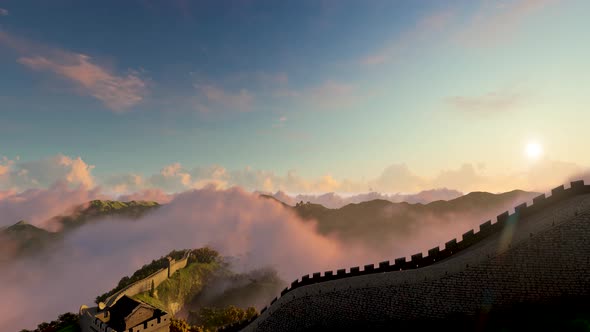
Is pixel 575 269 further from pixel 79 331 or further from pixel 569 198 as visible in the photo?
pixel 79 331

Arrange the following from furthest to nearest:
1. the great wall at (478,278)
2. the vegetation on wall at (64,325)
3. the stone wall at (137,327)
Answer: the vegetation on wall at (64,325) → the stone wall at (137,327) → the great wall at (478,278)

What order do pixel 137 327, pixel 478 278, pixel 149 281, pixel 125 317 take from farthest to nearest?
pixel 149 281
pixel 125 317
pixel 137 327
pixel 478 278

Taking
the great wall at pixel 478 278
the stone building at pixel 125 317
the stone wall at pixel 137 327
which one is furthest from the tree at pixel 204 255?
the great wall at pixel 478 278

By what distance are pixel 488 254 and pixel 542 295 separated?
2.80 meters

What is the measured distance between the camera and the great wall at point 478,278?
1388 cm

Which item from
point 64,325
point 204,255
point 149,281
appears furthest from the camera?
point 204,255

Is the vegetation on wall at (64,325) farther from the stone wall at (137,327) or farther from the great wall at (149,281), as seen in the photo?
the great wall at (149,281)

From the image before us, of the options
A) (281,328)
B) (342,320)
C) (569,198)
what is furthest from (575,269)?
(281,328)

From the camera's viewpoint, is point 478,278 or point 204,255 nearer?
point 478,278

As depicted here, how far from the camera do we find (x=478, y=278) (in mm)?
15453

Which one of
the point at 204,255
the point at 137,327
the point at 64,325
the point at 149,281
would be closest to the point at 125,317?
the point at 137,327

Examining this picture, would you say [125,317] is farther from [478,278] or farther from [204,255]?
[204,255]

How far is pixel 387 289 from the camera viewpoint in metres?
18.4

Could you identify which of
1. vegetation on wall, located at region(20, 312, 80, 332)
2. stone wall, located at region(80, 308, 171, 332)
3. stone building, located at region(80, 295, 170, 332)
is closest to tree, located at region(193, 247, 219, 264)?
vegetation on wall, located at region(20, 312, 80, 332)
